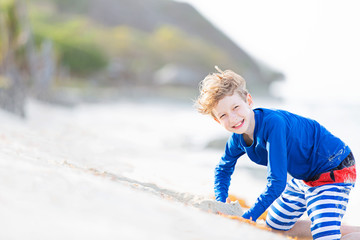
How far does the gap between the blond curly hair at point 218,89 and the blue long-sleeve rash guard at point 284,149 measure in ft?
0.67

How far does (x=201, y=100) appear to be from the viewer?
8.94 ft

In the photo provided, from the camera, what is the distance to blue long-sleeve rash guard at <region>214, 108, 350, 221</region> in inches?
99.9

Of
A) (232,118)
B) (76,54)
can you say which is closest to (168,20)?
(76,54)

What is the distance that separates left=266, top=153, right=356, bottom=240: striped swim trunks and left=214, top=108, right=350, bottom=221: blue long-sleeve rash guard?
64 mm

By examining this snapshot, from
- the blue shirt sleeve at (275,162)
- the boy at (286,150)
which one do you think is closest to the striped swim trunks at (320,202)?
the boy at (286,150)

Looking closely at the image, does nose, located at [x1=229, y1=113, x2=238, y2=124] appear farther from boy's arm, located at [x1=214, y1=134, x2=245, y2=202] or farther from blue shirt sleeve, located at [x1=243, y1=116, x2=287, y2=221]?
boy's arm, located at [x1=214, y1=134, x2=245, y2=202]

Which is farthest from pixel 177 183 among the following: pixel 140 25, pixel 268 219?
pixel 140 25

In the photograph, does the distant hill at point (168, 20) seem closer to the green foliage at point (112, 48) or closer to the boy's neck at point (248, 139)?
the green foliage at point (112, 48)

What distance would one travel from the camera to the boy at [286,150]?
2562mm

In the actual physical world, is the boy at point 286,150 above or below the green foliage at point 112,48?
below

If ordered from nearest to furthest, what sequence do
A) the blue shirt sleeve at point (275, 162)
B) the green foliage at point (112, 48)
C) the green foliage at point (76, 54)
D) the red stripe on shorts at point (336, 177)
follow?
the blue shirt sleeve at point (275, 162) → the red stripe on shorts at point (336, 177) → the green foliage at point (76, 54) → the green foliage at point (112, 48)

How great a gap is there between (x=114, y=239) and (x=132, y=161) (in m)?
3.95

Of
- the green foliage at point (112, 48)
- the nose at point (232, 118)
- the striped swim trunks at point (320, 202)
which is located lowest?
the striped swim trunks at point (320, 202)

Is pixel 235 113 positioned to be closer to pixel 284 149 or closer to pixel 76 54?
pixel 284 149
